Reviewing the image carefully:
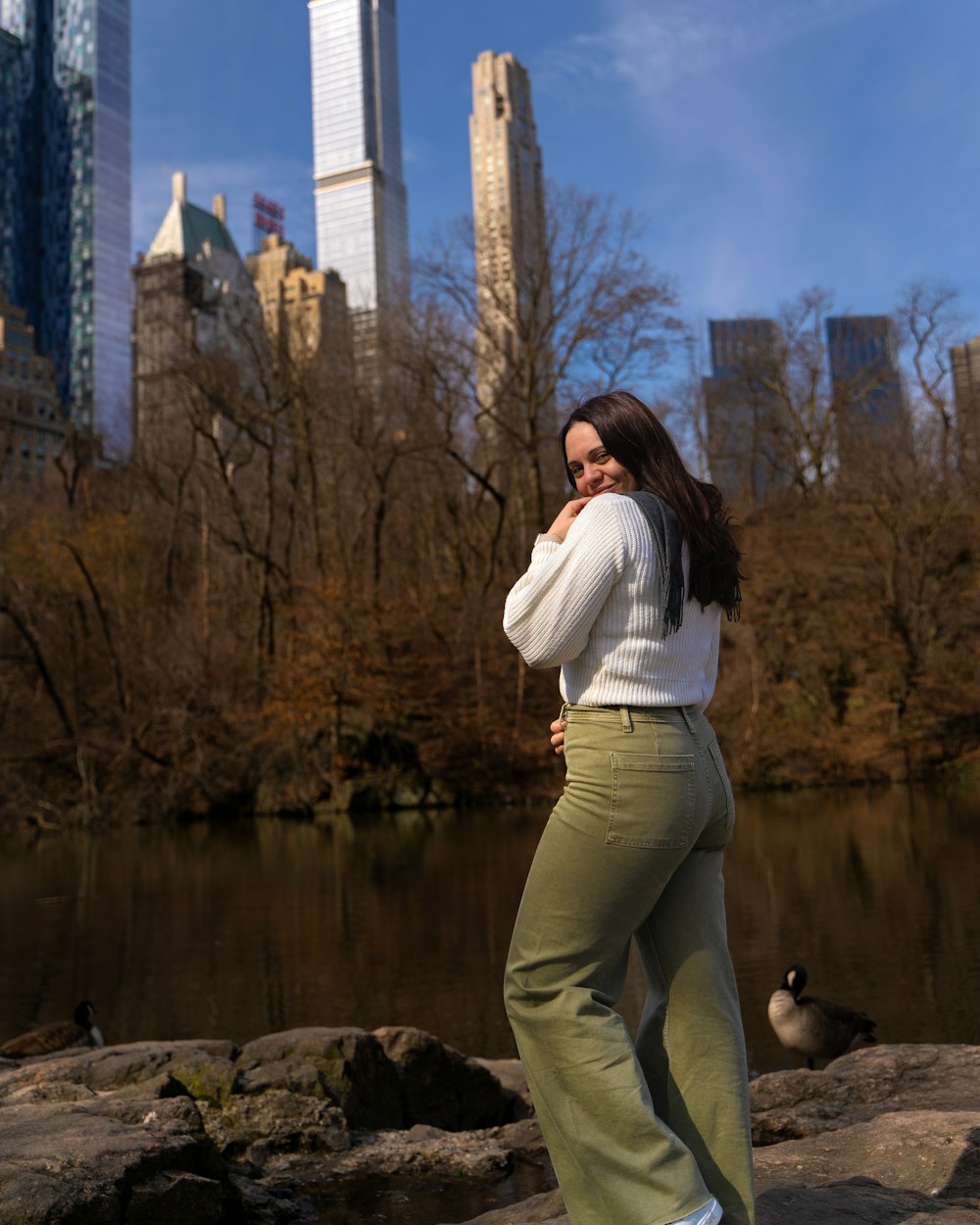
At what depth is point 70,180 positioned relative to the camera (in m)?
122

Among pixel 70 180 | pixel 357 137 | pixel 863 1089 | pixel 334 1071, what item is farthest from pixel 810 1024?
pixel 357 137

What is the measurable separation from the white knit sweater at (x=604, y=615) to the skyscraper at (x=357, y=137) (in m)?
180

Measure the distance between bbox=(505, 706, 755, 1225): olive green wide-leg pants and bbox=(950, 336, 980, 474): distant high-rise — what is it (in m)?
26.3

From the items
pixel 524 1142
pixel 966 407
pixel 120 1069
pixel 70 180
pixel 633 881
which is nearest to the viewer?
pixel 633 881

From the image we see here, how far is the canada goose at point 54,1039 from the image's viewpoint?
5.80 metres

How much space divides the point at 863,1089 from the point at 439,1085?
66.9 inches

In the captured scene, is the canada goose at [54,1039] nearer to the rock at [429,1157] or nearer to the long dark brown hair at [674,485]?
the rock at [429,1157]

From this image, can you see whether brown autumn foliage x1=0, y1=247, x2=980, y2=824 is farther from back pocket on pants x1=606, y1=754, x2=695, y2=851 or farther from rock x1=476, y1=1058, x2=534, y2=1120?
back pocket on pants x1=606, y1=754, x2=695, y2=851

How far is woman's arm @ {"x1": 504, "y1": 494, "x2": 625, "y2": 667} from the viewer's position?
2244 millimetres

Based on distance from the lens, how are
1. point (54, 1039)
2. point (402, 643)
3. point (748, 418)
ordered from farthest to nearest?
point (748, 418)
point (402, 643)
point (54, 1039)

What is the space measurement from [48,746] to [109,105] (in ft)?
385

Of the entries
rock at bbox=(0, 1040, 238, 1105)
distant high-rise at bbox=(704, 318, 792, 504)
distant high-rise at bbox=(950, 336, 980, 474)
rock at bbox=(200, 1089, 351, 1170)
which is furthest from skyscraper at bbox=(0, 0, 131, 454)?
rock at bbox=(200, 1089, 351, 1170)

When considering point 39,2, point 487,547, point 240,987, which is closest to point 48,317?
point 39,2

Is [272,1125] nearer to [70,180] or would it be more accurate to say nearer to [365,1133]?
[365,1133]
